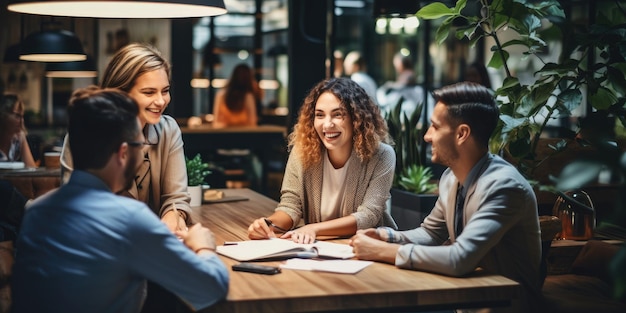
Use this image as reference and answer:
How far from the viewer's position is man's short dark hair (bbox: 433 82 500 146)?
2.97 metres

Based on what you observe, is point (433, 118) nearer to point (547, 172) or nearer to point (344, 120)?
point (344, 120)

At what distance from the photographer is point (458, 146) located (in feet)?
9.79

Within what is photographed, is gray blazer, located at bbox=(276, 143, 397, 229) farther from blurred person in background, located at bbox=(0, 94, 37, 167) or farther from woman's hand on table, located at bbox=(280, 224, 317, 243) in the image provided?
blurred person in background, located at bbox=(0, 94, 37, 167)

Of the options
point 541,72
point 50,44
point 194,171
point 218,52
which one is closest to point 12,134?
point 50,44

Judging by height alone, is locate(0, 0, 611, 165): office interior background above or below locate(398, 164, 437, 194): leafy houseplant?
above

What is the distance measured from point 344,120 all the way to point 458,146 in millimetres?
912

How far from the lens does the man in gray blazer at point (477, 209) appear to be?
9.09ft

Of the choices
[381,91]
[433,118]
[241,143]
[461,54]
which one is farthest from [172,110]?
[433,118]

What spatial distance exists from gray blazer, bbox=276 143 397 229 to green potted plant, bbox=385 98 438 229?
1.53 metres

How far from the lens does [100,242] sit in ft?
7.33

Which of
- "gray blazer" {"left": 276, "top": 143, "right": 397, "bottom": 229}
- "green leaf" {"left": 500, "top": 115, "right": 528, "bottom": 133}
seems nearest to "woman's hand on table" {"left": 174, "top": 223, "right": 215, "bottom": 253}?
"gray blazer" {"left": 276, "top": 143, "right": 397, "bottom": 229}

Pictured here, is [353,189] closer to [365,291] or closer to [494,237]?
[494,237]

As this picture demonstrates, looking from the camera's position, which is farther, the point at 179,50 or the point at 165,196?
the point at 179,50

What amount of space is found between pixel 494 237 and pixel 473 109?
0.48 m
